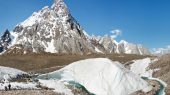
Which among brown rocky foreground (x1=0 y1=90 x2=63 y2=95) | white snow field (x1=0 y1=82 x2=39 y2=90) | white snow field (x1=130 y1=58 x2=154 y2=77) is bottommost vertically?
brown rocky foreground (x1=0 y1=90 x2=63 y2=95)

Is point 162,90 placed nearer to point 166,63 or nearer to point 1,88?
point 166,63

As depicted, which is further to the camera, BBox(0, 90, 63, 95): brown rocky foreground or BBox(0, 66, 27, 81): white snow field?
BBox(0, 66, 27, 81): white snow field

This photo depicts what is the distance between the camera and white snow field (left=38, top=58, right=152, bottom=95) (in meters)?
62.6

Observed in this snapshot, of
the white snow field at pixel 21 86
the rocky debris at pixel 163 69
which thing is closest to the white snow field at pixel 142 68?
the rocky debris at pixel 163 69

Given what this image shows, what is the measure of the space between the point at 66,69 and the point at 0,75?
1565 cm

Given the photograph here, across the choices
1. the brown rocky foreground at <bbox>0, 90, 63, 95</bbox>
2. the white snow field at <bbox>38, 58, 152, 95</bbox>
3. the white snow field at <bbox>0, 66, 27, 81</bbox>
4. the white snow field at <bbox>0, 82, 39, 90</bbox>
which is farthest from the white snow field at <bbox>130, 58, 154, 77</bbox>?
the brown rocky foreground at <bbox>0, 90, 63, 95</bbox>

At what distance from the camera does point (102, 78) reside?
2544 inches

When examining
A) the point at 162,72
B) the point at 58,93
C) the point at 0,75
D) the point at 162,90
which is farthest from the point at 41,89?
the point at 162,72

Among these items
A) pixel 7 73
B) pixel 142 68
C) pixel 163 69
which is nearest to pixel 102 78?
pixel 7 73

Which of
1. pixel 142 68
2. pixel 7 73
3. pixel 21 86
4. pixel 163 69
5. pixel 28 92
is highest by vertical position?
pixel 7 73

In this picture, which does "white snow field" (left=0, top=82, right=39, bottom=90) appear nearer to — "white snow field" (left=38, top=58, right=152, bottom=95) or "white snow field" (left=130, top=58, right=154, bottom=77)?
"white snow field" (left=38, top=58, right=152, bottom=95)

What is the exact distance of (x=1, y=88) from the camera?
5416 centimetres

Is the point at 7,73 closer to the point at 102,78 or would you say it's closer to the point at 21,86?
the point at 21,86

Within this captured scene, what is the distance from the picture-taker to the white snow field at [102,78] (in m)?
62.6
